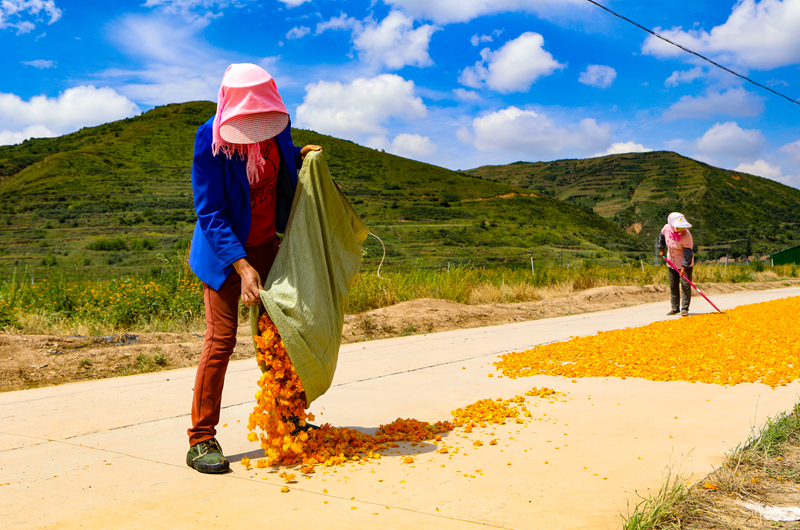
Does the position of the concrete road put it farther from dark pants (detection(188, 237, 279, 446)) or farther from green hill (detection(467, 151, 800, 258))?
green hill (detection(467, 151, 800, 258))

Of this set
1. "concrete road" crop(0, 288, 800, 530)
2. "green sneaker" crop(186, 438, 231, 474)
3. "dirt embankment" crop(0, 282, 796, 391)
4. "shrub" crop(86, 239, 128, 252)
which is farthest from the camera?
"shrub" crop(86, 239, 128, 252)

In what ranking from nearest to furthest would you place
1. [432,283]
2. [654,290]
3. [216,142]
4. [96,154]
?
[216,142] → [432,283] → [654,290] → [96,154]

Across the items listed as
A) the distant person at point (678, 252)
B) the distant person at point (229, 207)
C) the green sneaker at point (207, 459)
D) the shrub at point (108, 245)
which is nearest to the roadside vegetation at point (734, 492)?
the green sneaker at point (207, 459)

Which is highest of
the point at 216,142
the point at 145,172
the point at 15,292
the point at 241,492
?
the point at 145,172

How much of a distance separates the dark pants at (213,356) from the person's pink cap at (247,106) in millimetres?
821

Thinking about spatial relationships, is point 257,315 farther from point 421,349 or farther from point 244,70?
point 421,349

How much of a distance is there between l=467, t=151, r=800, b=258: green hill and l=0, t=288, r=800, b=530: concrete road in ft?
237

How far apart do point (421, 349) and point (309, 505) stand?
5.87 metres

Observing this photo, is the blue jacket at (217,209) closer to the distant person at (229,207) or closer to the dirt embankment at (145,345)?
the distant person at (229,207)

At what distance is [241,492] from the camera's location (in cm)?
316

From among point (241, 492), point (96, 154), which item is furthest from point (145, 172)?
point (241, 492)

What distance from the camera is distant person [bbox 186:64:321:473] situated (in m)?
3.50

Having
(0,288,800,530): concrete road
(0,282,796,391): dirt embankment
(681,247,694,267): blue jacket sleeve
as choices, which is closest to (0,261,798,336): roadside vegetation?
(0,282,796,391): dirt embankment

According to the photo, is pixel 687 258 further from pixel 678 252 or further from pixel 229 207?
pixel 229 207
